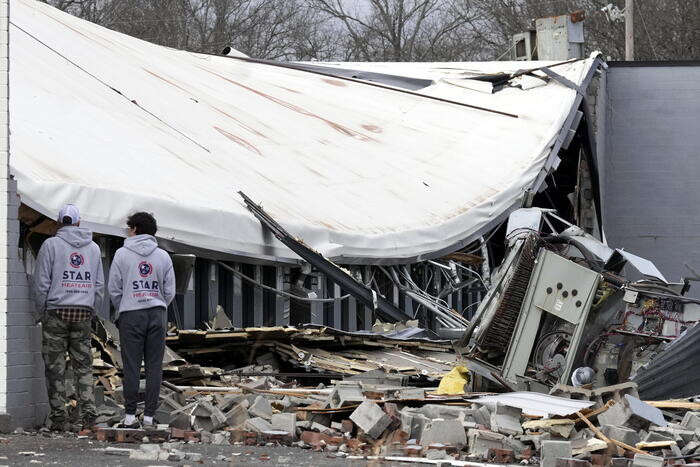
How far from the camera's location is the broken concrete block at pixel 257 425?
8.81 m

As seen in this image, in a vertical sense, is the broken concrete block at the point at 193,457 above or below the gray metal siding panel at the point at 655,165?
below

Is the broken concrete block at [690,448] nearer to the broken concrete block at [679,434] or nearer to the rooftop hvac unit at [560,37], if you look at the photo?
the broken concrete block at [679,434]

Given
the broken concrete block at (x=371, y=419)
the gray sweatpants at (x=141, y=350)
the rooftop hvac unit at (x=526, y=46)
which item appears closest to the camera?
the broken concrete block at (x=371, y=419)

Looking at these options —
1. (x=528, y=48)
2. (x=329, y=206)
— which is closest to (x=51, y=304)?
(x=329, y=206)

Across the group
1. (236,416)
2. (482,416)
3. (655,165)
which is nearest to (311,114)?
(655,165)

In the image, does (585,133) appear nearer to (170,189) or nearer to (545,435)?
(170,189)

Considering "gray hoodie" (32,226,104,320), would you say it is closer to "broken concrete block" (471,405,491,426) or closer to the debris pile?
the debris pile

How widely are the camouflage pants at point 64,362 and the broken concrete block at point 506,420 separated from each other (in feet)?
9.53

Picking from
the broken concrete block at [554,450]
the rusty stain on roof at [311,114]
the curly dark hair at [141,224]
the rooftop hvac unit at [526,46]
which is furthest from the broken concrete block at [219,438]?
the rooftop hvac unit at [526,46]

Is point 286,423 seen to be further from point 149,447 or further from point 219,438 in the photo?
point 149,447

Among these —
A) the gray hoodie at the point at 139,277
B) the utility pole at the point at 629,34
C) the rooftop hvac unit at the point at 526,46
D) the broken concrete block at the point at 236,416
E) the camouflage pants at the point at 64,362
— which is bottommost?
the broken concrete block at the point at 236,416

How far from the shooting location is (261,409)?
9242 millimetres

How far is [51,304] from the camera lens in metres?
9.20

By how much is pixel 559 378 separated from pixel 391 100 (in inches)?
490
